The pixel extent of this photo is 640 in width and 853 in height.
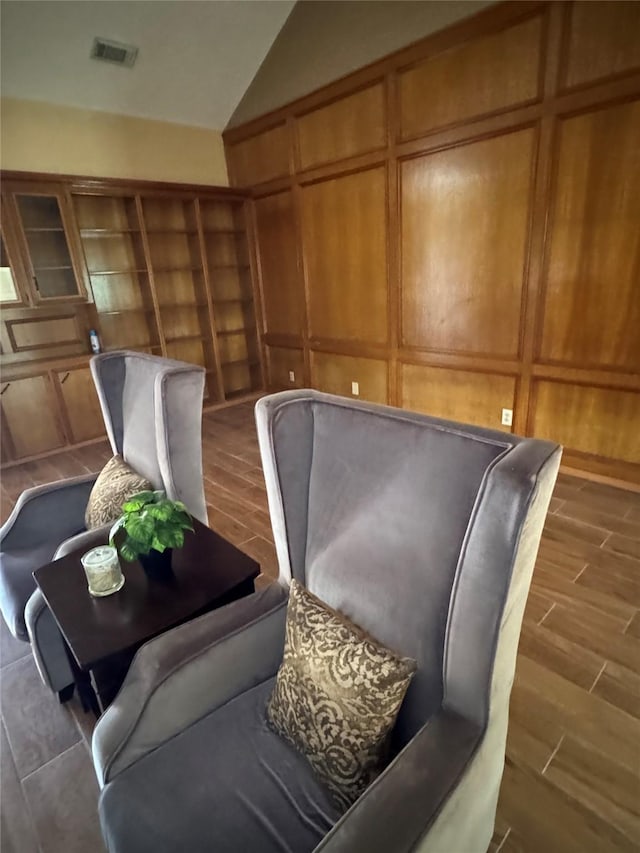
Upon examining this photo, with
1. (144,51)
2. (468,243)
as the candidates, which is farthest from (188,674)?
(144,51)

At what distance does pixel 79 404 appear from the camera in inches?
153

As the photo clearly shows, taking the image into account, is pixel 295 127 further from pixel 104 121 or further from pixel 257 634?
pixel 257 634

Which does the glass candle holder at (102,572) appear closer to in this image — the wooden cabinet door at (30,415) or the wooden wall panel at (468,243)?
the wooden wall panel at (468,243)

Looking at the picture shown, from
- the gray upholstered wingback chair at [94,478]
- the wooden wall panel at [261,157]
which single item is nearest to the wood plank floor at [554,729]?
the gray upholstered wingback chair at [94,478]

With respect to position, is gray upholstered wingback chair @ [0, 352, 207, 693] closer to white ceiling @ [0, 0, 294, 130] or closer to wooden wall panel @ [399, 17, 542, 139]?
wooden wall panel @ [399, 17, 542, 139]

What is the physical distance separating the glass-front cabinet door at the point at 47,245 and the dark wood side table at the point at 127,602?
3.01 metres

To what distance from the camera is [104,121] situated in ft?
12.7

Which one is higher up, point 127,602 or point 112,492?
point 112,492

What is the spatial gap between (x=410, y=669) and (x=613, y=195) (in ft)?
8.88

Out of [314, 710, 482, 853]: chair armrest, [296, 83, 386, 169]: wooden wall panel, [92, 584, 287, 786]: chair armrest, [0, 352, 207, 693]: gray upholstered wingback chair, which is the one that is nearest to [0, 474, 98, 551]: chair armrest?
[0, 352, 207, 693]: gray upholstered wingback chair

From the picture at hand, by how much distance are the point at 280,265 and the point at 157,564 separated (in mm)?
3842

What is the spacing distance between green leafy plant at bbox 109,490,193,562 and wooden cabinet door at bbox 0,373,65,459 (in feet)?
9.98

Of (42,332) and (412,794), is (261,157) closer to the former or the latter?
(42,332)

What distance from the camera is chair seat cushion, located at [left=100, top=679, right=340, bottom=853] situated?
800 millimetres
